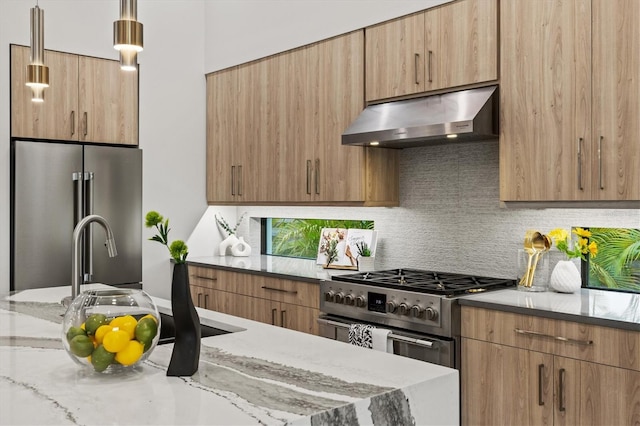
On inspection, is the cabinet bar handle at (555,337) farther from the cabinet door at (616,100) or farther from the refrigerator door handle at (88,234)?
the refrigerator door handle at (88,234)

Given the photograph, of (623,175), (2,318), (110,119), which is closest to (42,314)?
(2,318)

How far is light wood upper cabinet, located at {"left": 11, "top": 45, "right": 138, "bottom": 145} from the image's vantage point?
13.3ft

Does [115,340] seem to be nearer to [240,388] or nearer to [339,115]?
[240,388]

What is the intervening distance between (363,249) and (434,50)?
4.62ft

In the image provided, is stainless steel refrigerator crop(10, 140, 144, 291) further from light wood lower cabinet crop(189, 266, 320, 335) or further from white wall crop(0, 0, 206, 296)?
light wood lower cabinet crop(189, 266, 320, 335)

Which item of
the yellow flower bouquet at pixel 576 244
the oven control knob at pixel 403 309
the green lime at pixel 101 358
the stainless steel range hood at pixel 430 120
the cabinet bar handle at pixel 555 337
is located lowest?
the cabinet bar handle at pixel 555 337

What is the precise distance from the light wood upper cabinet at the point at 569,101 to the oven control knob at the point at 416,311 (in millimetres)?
718

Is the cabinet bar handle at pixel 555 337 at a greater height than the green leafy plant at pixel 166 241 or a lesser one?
lesser

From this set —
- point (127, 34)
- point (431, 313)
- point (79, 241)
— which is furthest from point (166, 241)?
point (431, 313)

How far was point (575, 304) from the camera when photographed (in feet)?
8.98

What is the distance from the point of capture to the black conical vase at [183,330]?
5.10ft

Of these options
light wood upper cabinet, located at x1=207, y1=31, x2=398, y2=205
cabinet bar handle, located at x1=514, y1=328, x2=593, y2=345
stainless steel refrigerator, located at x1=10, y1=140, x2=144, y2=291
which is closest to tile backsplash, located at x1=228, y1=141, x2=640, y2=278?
light wood upper cabinet, located at x1=207, y1=31, x2=398, y2=205

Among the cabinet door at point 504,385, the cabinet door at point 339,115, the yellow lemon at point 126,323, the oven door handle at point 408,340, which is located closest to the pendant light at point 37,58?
the yellow lemon at point 126,323

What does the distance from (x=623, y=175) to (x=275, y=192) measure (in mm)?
2421
